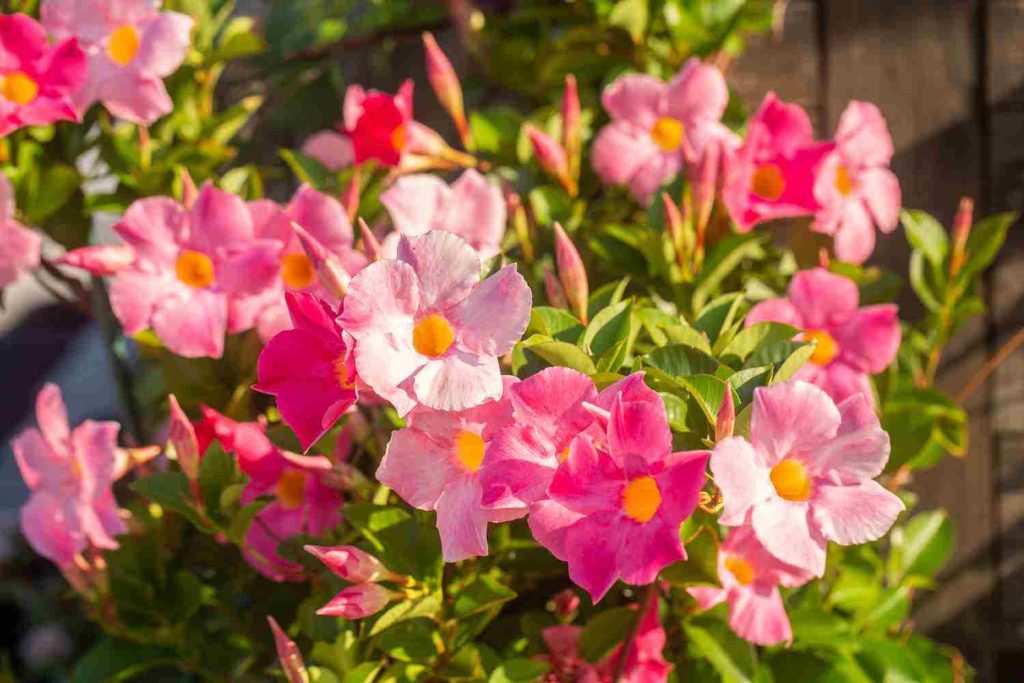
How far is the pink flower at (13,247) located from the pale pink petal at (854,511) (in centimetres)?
83

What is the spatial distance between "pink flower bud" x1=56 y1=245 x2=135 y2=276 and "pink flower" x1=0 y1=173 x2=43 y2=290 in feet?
0.30

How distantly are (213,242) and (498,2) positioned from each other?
0.70 metres

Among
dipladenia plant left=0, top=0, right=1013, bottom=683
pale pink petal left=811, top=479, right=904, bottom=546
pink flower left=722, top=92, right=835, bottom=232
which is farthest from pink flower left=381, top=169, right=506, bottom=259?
pale pink petal left=811, top=479, right=904, bottom=546

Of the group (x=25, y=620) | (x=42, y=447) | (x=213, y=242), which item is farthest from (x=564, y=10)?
(x=25, y=620)

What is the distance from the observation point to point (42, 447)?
1104 millimetres

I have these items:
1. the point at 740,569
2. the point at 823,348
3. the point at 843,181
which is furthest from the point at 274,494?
the point at 843,181

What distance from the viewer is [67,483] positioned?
1.10 metres

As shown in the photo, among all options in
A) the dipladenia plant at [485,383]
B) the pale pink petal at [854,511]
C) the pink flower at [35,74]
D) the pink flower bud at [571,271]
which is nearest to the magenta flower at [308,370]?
the dipladenia plant at [485,383]

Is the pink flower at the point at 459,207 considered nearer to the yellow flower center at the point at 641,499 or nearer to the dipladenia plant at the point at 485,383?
the dipladenia plant at the point at 485,383

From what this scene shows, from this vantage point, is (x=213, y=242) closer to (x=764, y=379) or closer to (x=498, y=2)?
(x=764, y=379)

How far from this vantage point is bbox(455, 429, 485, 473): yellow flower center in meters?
0.74

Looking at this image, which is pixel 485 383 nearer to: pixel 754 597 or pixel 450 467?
pixel 450 467

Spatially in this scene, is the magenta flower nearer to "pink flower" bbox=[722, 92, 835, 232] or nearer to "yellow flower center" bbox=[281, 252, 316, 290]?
"yellow flower center" bbox=[281, 252, 316, 290]

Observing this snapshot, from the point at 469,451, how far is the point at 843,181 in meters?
0.62
